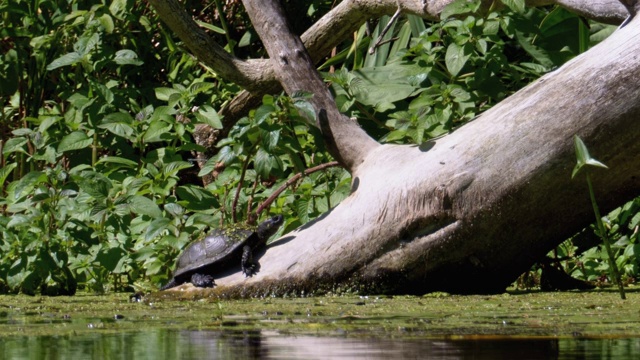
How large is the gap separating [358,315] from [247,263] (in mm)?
1033

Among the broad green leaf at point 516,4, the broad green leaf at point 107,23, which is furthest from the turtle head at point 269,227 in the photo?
the broad green leaf at point 107,23

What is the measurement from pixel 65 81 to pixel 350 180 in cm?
283

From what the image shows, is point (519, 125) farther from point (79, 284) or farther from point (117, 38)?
point (117, 38)

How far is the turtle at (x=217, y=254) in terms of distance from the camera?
430cm

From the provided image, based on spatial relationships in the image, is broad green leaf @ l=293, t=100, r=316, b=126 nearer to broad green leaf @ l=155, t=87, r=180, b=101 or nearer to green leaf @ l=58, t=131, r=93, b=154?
broad green leaf @ l=155, t=87, r=180, b=101

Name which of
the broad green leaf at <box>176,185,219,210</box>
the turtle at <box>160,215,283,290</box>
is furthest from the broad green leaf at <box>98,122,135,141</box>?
the turtle at <box>160,215,283,290</box>

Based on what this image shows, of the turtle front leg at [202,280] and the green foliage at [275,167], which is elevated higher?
the green foliage at [275,167]

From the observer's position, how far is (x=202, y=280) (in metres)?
4.29

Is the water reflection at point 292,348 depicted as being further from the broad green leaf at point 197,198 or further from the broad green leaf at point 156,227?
the broad green leaf at point 197,198

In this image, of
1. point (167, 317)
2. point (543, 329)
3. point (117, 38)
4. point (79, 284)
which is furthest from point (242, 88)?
point (543, 329)

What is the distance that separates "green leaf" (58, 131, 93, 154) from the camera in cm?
550

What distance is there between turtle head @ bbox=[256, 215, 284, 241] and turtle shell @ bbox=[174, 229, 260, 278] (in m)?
0.07

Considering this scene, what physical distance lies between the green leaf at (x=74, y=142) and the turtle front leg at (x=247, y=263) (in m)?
1.63

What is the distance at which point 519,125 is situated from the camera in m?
4.02
